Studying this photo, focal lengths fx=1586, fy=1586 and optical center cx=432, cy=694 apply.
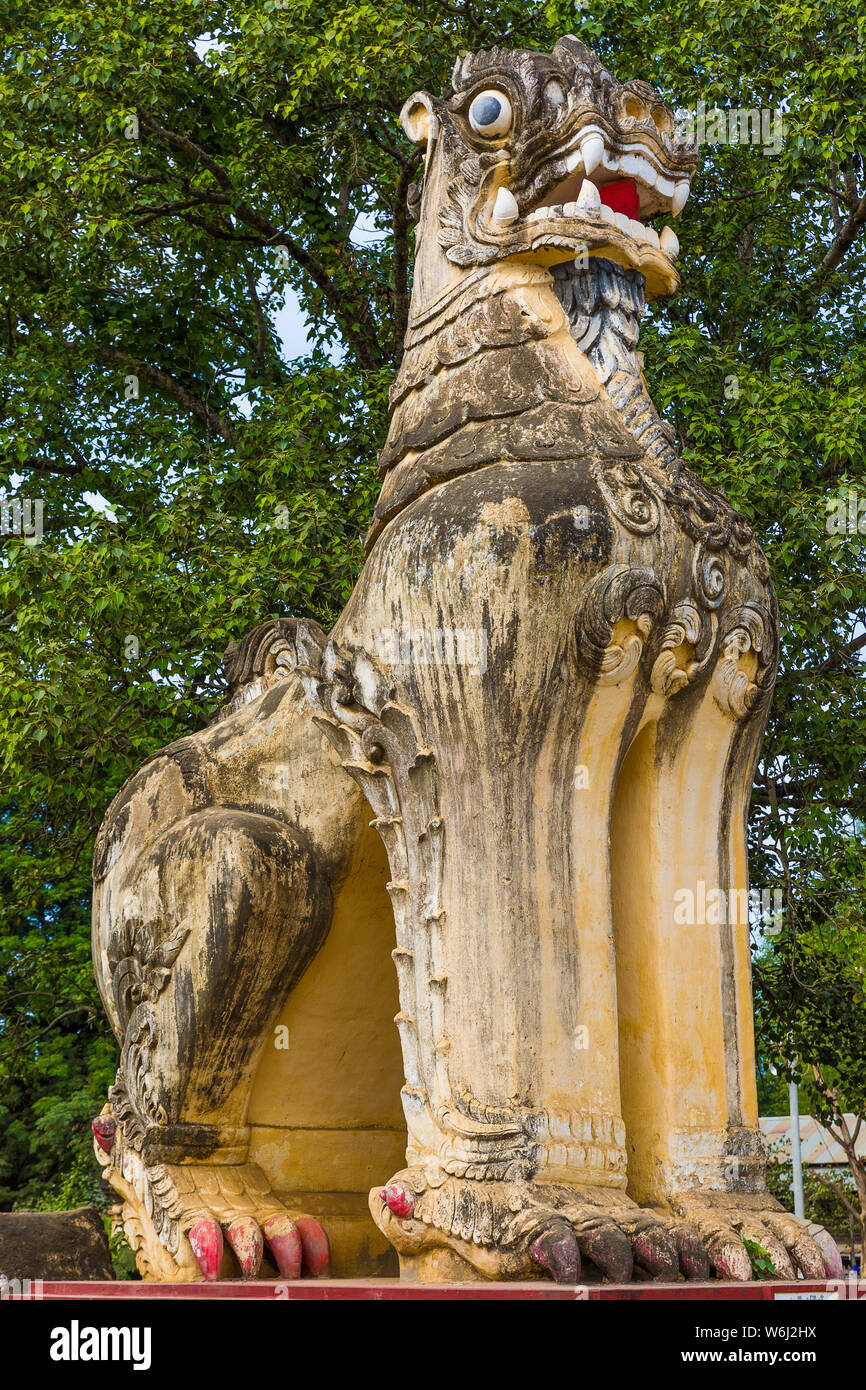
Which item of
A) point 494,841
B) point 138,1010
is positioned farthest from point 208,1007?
point 494,841

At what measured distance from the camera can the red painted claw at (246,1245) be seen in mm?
5250

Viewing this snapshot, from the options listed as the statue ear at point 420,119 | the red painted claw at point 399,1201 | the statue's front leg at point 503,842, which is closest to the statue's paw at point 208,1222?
the statue's front leg at point 503,842

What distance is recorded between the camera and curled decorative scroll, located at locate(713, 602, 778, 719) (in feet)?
17.4

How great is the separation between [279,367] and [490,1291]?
10.6 metres

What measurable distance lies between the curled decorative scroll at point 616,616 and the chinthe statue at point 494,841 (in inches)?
A: 0.4

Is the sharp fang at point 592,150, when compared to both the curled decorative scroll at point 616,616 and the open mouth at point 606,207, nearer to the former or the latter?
Answer: the open mouth at point 606,207

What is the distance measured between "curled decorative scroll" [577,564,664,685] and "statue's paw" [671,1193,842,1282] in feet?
5.39

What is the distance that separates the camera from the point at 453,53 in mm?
11250

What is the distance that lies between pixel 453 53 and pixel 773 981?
6849 mm

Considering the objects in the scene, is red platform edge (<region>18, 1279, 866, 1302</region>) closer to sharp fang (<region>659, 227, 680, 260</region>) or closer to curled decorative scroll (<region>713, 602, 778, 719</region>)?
curled decorative scroll (<region>713, 602, 778, 719</region>)

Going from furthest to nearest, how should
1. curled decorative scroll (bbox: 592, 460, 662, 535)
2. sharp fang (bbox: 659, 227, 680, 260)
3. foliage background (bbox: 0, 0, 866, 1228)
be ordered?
foliage background (bbox: 0, 0, 866, 1228) → sharp fang (bbox: 659, 227, 680, 260) → curled decorative scroll (bbox: 592, 460, 662, 535)

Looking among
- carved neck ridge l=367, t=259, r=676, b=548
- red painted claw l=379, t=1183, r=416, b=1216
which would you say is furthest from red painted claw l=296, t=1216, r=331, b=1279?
carved neck ridge l=367, t=259, r=676, b=548

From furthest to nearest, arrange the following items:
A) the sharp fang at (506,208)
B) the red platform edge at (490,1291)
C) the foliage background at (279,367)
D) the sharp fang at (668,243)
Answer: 1. the foliage background at (279,367)
2. the sharp fang at (668,243)
3. the sharp fang at (506,208)
4. the red platform edge at (490,1291)
